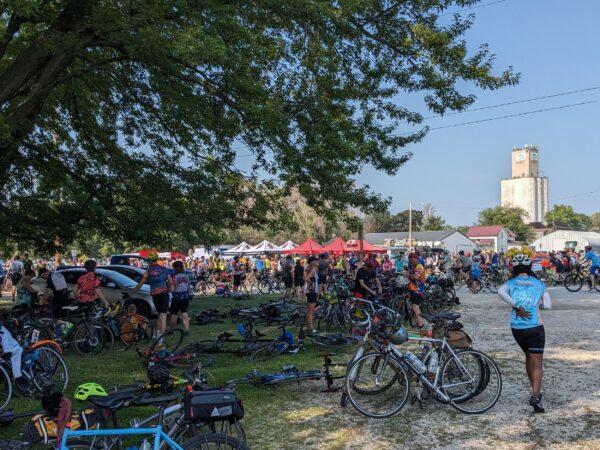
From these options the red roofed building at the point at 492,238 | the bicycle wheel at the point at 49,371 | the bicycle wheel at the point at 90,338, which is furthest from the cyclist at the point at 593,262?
the red roofed building at the point at 492,238

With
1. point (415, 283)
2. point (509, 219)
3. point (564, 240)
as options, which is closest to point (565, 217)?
point (509, 219)

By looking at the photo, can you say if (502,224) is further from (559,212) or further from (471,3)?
(471,3)

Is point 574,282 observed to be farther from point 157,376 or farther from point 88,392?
point 88,392

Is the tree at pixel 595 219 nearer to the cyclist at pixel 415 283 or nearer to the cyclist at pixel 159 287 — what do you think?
the cyclist at pixel 415 283

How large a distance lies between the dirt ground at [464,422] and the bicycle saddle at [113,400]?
1.64 m

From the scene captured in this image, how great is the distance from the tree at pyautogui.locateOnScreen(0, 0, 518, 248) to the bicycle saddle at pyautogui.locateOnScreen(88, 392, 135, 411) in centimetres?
473

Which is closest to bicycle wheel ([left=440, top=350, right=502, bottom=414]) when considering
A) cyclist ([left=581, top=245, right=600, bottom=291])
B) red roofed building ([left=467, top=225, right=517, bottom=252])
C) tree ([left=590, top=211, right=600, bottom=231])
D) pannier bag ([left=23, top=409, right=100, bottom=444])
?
pannier bag ([left=23, top=409, right=100, bottom=444])

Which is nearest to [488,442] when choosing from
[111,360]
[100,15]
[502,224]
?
[111,360]

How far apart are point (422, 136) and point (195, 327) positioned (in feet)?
23.7

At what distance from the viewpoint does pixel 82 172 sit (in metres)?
13.3

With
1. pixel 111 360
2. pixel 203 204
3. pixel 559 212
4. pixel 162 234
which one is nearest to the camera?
pixel 111 360

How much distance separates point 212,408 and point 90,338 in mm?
7325

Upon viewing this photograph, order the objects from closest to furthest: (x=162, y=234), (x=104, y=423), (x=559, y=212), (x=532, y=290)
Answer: (x=104, y=423) < (x=532, y=290) < (x=162, y=234) < (x=559, y=212)

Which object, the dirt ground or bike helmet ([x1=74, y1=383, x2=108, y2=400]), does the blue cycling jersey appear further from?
bike helmet ([x1=74, y1=383, x2=108, y2=400])
